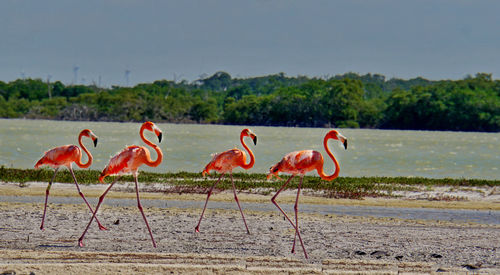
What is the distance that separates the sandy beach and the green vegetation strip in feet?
13.2

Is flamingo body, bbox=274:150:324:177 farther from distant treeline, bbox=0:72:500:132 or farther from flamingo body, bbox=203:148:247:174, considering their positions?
distant treeline, bbox=0:72:500:132

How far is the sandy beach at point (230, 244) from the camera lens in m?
8.77

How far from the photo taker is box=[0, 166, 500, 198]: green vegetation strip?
709 inches

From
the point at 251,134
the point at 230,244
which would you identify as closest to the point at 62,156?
the point at 251,134

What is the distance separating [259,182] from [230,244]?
29.3 ft

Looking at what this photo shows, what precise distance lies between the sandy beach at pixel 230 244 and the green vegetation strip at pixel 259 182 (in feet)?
13.2

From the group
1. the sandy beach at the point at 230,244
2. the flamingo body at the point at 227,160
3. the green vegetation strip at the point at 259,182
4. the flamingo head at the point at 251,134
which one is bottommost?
the green vegetation strip at the point at 259,182

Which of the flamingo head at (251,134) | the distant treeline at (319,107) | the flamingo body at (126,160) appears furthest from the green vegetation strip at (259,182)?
the distant treeline at (319,107)

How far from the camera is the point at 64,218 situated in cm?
1262

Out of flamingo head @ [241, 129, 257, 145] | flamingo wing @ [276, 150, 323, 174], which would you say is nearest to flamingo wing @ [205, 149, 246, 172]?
flamingo head @ [241, 129, 257, 145]

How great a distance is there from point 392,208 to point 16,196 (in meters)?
8.74

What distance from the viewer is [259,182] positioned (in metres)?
19.4

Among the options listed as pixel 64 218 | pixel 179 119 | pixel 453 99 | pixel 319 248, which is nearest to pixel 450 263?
pixel 319 248

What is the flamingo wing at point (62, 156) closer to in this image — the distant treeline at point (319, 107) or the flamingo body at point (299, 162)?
the flamingo body at point (299, 162)
